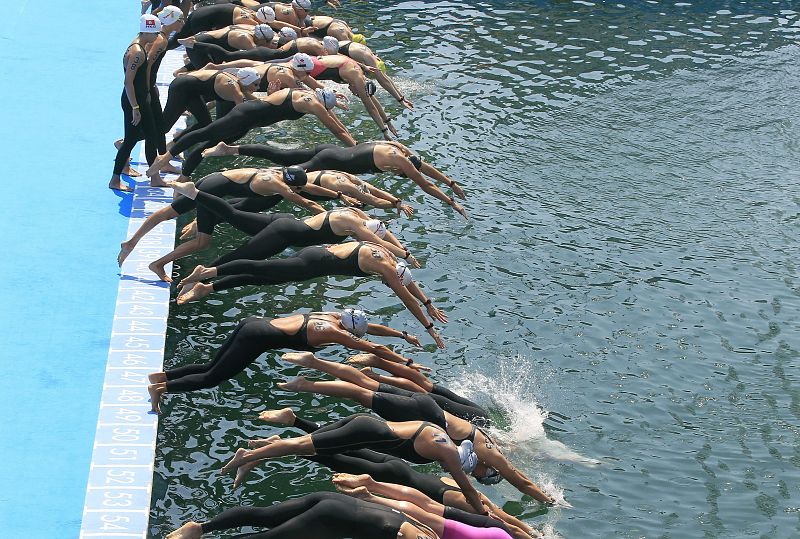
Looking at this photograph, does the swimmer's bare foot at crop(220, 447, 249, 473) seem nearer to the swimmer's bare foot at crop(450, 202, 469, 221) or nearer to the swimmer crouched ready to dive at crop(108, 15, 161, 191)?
the swimmer's bare foot at crop(450, 202, 469, 221)

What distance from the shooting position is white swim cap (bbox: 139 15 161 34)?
16344mm

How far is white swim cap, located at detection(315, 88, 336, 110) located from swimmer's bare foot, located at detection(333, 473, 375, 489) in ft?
25.1

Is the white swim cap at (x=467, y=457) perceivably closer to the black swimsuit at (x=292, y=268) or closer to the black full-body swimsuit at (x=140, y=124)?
the black swimsuit at (x=292, y=268)

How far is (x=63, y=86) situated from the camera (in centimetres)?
2041

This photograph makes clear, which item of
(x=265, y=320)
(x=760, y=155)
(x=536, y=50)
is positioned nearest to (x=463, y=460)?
(x=265, y=320)

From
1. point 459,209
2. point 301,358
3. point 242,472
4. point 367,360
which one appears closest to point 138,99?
point 459,209

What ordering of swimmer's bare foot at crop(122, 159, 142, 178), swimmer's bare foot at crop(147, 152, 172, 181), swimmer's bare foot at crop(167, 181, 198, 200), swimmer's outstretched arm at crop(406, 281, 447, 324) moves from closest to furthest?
swimmer's bare foot at crop(167, 181, 198, 200), swimmer's outstretched arm at crop(406, 281, 447, 324), swimmer's bare foot at crop(147, 152, 172, 181), swimmer's bare foot at crop(122, 159, 142, 178)

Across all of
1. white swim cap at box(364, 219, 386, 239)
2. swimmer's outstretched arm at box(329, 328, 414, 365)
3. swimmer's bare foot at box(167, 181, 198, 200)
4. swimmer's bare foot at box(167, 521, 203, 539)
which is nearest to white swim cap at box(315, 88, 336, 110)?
white swim cap at box(364, 219, 386, 239)

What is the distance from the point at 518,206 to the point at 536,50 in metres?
7.50

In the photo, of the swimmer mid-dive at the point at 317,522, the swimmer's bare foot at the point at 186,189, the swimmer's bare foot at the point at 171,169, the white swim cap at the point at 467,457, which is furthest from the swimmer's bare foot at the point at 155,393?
the swimmer's bare foot at the point at 171,169

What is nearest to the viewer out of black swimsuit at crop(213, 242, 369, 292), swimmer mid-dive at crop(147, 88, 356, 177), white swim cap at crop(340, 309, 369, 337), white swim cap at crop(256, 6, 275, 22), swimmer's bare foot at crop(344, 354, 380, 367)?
white swim cap at crop(340, 309, 369, 337)

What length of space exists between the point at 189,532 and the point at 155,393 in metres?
2.43

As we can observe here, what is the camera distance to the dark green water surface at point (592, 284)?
509 inches

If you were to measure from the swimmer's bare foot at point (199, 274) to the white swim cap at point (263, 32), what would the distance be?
6.27 metres
